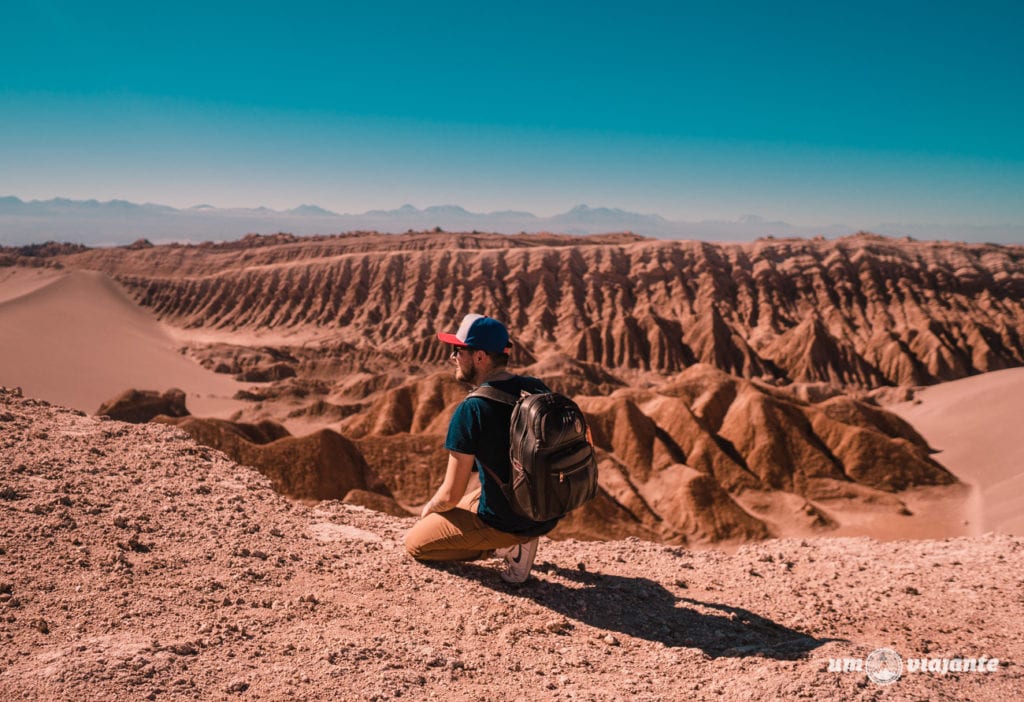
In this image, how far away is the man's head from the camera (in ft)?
16.2

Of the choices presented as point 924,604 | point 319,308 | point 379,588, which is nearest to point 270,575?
point 379,588

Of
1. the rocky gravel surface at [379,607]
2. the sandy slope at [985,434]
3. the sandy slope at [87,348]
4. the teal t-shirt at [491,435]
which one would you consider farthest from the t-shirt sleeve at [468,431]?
the sandy slope at [87,348]

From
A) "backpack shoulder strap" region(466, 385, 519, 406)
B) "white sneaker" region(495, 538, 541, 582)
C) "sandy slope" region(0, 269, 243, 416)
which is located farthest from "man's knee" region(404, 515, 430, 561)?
"sandy slope" region(0, 269, 243, 416)

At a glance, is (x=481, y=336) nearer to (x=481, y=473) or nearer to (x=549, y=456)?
(x=481, y=473)

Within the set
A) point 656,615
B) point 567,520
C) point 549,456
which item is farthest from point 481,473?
point 567,520

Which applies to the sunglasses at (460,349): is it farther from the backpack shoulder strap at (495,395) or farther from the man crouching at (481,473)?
the backpack shoulder strap at (495,395)

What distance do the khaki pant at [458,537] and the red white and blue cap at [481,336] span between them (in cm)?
128

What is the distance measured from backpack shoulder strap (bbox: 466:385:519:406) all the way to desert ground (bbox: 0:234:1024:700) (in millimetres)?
1727

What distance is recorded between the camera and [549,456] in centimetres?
420

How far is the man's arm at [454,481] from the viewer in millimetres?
4812

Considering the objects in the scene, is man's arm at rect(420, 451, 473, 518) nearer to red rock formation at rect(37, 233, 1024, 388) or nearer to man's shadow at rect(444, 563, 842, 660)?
man's shadow at rect(444, 563, 842, 660)

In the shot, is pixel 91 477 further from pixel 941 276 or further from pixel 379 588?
pixel 941 276

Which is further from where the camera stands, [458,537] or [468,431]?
[458,537]

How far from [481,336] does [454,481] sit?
3.82 feet
